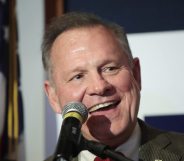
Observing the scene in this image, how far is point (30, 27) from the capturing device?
7.02 ft

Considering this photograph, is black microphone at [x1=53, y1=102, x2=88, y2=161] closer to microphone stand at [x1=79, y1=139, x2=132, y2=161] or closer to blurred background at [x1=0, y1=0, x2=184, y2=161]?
microphone stand at [x1=79, y1=139, x2=132, y2=161]

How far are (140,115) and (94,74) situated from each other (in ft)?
2.85

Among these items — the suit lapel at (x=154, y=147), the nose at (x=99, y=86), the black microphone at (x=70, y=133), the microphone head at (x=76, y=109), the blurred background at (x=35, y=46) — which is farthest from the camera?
the blurred background at (x=35, y=46)

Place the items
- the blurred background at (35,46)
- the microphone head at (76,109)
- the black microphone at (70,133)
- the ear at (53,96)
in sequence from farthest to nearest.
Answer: the blurred background at (35,46) → the ear at (53,96) → the microphone head at (76,109) → the black microphone at (70,133)

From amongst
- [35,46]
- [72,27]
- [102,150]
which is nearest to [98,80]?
[72,27]

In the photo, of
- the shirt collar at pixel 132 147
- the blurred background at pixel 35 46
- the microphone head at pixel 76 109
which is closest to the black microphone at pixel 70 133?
the microphone head at pixel 76 109

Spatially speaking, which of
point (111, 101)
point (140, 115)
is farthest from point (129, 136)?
point (140, 115)

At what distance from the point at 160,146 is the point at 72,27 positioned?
553mm

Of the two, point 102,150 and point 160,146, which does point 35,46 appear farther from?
point 102,150

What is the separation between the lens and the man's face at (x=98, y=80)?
114 centimetres

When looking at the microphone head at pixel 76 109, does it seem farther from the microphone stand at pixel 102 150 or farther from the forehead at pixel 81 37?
the forehead at pixel 81 37

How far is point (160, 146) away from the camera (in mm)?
1314

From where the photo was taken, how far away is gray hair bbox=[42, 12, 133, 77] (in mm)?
1351

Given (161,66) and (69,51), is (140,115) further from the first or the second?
(69,51)
